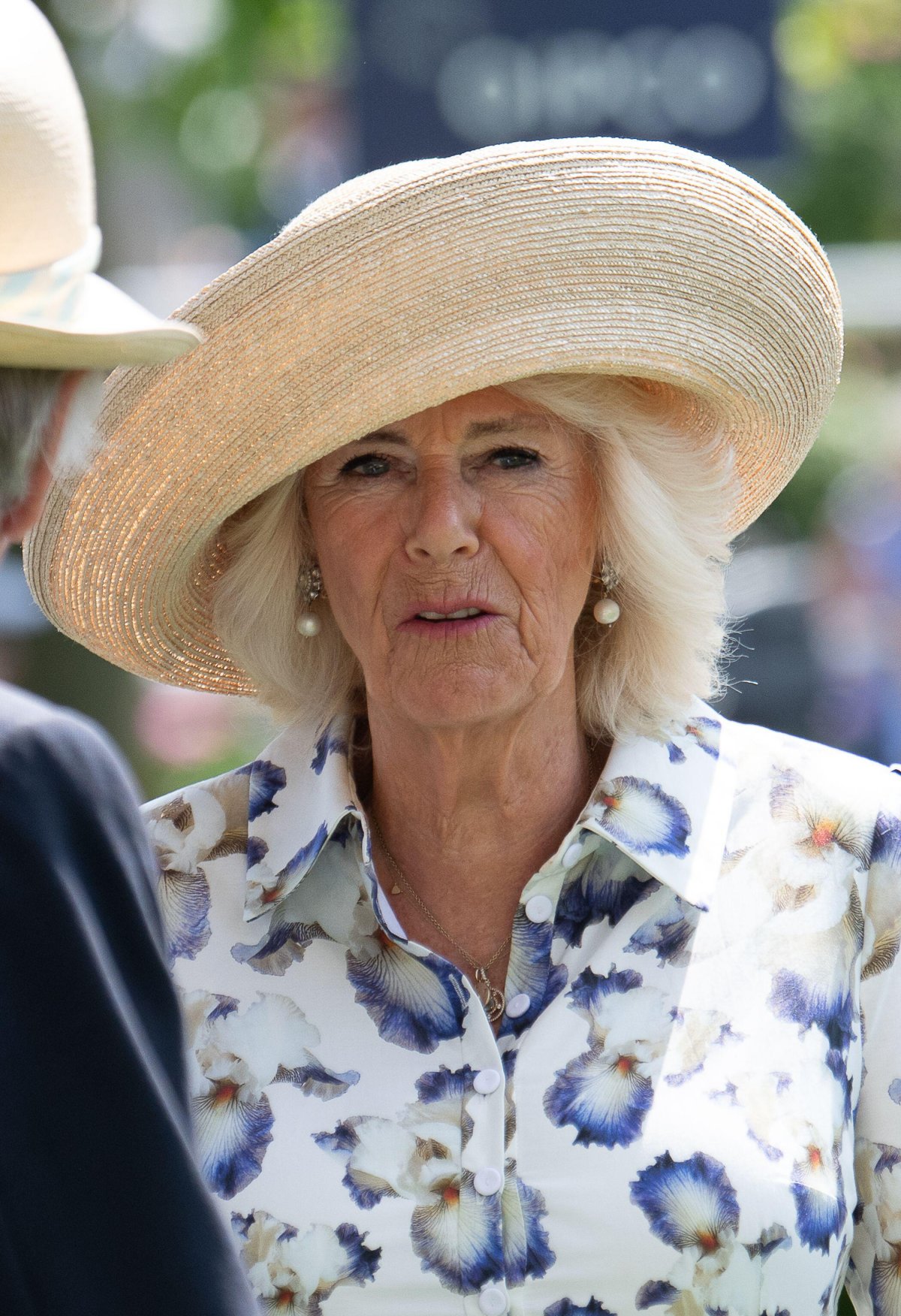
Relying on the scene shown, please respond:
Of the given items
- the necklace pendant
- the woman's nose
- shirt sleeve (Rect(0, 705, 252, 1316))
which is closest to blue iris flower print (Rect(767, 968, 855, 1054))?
the necklace pendant

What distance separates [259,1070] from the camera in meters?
2.49

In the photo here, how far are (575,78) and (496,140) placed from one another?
0.23 m

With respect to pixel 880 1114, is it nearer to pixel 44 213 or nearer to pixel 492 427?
pixel 492 427

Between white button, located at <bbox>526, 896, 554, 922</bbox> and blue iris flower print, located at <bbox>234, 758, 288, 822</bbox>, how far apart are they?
1.53ft

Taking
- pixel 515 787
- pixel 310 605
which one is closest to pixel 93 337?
pixel 515 787

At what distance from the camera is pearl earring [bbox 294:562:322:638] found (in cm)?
294

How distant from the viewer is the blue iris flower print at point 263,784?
110 inches

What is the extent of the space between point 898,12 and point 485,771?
15646 millimetres

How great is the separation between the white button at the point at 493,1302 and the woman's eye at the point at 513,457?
1.19 meters

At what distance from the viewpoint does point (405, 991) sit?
8.28ft

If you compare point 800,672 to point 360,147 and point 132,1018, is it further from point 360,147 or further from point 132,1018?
point 132,1018

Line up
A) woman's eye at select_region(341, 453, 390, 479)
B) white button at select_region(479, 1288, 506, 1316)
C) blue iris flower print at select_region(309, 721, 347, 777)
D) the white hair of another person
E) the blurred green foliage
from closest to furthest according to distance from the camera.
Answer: the white hair of another person
white button at select_region(479, 1288, 506, 1316)
woman's eye at select_region(341, 453, 390, 479)
blue iris flower print at select_region(309, 721, 347, 777)
the blurred green foliage

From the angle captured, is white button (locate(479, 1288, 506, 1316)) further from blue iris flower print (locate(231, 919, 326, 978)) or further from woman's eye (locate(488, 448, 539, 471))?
woman's eye (locate(488, 448, 539, 471))

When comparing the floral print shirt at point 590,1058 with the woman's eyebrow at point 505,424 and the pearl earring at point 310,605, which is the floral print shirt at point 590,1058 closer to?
the pearl earring at point 310,605
